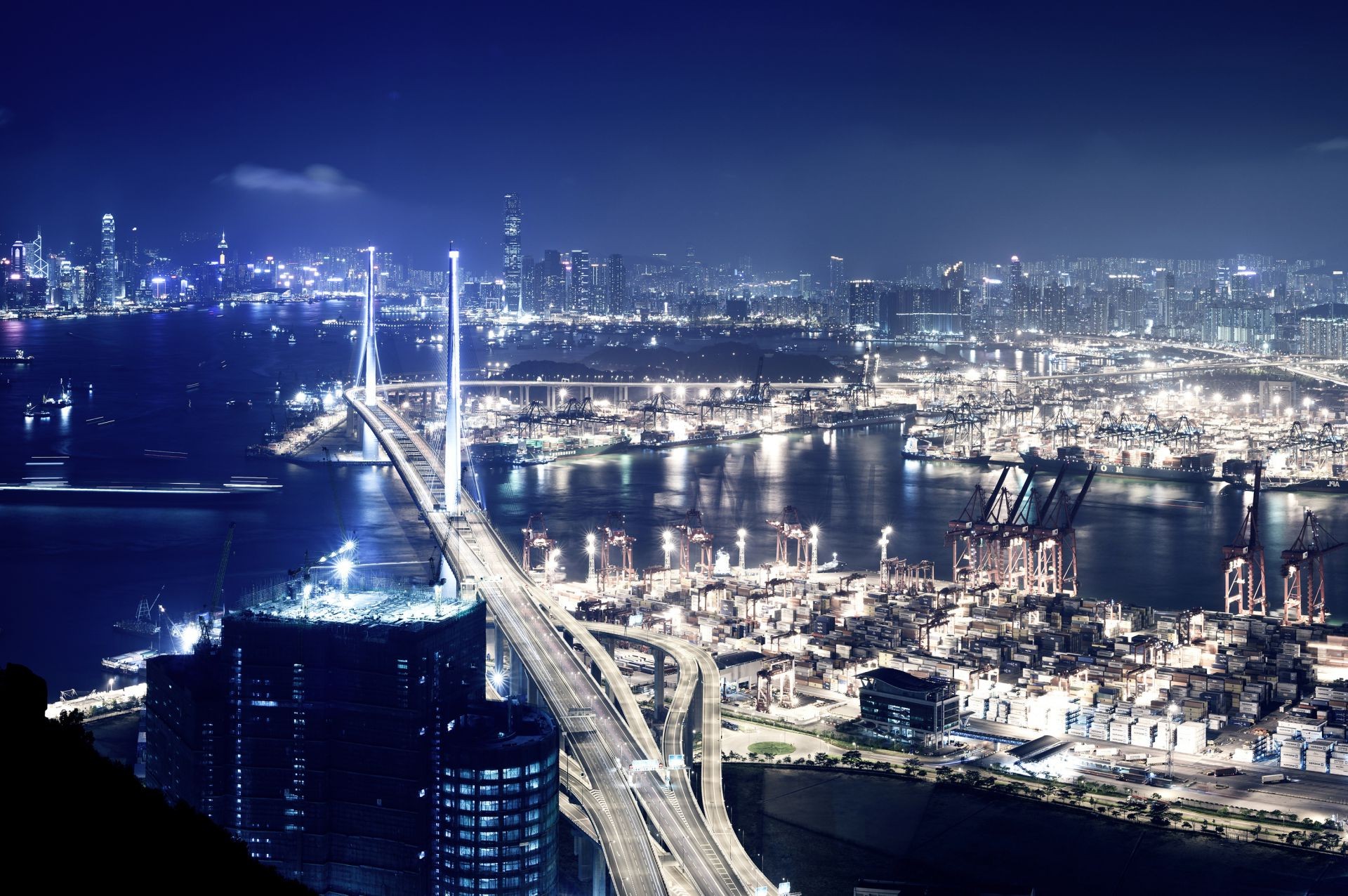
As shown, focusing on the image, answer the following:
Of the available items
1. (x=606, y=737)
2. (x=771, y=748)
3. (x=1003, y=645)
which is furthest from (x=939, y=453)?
(x=606, y=737)

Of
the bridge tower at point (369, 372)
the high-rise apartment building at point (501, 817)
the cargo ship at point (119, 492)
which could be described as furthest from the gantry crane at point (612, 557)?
the high-rise apartment building at point (501, 817)

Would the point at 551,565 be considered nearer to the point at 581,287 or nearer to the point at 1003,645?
the point at 1003,645

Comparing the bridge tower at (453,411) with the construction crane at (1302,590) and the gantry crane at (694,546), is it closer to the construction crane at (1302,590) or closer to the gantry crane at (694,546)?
the gantry crane at (694,546)

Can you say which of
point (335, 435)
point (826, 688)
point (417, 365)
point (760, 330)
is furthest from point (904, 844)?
point (760, 330)

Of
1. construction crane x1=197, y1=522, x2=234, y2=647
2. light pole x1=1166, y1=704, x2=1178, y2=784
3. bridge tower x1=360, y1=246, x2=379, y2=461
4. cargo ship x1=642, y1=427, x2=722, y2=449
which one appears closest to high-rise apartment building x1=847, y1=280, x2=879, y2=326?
bridge tower x1=360, y1=246, x2=379, y2=461

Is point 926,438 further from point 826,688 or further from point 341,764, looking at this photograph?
point 341,764

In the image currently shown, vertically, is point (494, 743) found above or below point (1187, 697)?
above
